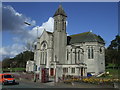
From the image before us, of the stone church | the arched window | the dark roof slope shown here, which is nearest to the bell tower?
the stone church

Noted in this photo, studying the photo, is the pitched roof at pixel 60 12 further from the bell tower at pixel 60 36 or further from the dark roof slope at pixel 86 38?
the dark roof slope at pixel 86 38

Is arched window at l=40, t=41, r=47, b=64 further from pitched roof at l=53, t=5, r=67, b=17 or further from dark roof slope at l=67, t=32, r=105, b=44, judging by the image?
pitched roof at l=53, t=5, r=67, b=17

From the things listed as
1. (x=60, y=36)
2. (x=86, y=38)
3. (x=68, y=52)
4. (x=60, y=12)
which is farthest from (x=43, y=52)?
(x=86, y=38)

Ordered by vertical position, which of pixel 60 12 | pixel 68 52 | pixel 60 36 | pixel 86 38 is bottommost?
pixel 68 52

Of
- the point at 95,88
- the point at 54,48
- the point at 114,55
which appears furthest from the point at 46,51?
the point at 95,88

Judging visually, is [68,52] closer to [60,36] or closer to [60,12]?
[60,36]

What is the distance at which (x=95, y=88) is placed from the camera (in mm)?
19688

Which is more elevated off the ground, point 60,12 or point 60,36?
point 60,12

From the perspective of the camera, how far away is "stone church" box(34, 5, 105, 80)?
46906 millimetres

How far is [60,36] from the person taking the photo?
52.0 metres

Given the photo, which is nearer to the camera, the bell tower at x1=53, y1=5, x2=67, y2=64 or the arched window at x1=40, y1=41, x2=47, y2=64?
the bell tower at x1=53, y1=5, x2=67, y2=64

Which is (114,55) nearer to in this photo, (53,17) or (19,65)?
(53,17)

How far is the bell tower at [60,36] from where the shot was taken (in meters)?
50.6

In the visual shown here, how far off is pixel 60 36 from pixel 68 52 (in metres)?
5.46
